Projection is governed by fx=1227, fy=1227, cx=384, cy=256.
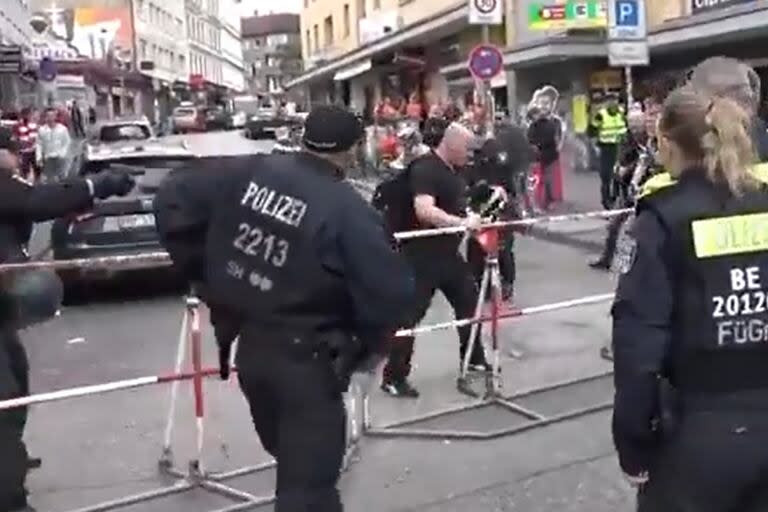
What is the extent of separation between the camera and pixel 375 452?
6.60 m

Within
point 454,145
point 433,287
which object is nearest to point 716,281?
point 454,145

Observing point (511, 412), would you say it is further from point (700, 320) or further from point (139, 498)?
point (700, 320)

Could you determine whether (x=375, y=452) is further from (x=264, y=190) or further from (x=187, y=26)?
(x=187, y=26)

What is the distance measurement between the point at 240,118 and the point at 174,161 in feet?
170

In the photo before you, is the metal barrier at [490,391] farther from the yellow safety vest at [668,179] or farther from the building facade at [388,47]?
the building facade at [388,47]

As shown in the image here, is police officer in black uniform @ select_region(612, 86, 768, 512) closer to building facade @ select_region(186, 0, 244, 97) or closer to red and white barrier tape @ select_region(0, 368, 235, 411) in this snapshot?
red and white barrier tape @ select_region(0, 368, 235, 411)

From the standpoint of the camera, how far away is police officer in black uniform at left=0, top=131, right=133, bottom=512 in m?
5.28

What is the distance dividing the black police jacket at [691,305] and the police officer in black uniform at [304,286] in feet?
3.31

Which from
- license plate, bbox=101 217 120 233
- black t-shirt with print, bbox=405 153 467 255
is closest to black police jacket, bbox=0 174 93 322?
black t-shirt with print, bbox=405 153 467 255

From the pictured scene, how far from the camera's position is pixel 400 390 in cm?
789

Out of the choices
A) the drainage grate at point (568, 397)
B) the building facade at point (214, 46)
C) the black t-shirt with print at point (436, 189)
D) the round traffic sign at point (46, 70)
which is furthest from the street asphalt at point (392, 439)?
the building facade at point (214, 46)

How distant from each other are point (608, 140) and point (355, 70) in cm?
2518

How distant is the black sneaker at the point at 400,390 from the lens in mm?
7867

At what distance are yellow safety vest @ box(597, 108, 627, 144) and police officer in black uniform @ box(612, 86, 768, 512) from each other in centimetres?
1598
